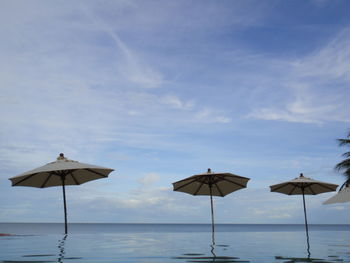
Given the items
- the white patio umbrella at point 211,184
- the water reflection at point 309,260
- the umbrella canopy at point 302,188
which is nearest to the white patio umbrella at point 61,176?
the white patio umbrella at point 211,184

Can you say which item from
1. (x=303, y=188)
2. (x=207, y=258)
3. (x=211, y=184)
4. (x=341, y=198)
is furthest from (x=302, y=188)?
(x=207, y=258)

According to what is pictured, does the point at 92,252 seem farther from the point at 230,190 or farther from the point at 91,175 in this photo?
the point at 230,190

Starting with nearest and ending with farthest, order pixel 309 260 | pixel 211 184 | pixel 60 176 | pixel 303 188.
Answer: pixel 309 260 → pixel 60 176 → pixel 211 184 → pixel 303 188

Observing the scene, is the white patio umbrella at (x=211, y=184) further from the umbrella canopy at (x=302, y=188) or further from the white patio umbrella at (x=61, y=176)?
the white patio umbrella at (x=61, y=176)

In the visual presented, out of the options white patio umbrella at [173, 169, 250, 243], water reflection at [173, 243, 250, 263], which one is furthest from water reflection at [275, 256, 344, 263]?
white patio umbrella at [173, 169, 250, 243]

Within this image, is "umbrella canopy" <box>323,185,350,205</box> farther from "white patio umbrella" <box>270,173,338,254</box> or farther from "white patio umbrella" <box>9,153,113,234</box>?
"white patio umbrella" <box>9,153,113,234</box>

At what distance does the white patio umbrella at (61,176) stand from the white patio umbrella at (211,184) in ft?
12.1

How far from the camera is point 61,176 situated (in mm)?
14336

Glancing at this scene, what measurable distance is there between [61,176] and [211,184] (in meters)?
6.27

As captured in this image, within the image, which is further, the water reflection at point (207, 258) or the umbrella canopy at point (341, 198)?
the umbrella canopy at point (341, 198)

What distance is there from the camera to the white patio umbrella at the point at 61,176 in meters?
13.1

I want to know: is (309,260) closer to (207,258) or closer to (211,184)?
(207,258)

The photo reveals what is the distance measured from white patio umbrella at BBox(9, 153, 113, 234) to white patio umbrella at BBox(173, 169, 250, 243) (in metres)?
3.68

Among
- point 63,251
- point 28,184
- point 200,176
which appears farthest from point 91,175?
point 63,251
